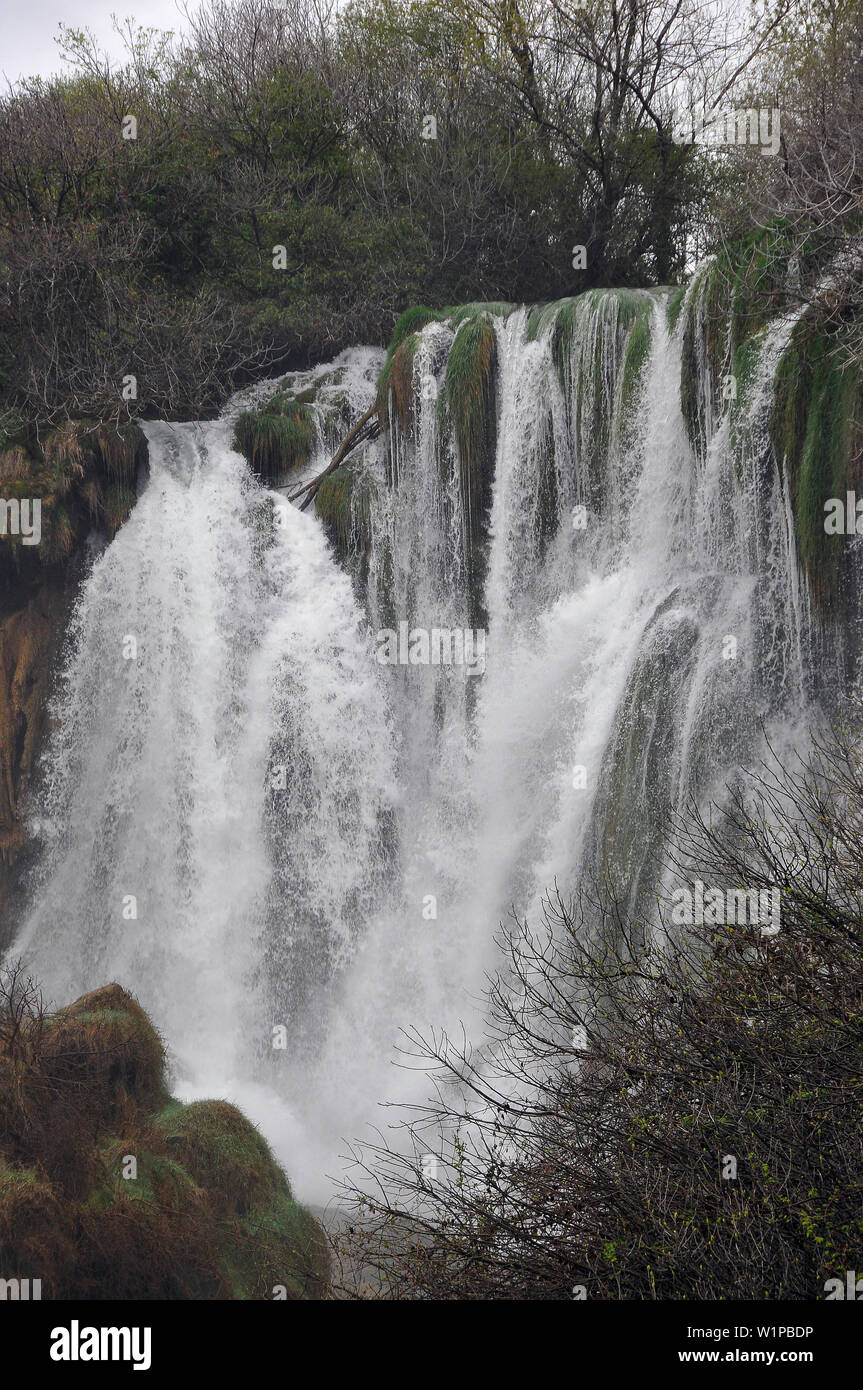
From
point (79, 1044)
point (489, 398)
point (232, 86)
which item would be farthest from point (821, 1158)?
point (232, 86)

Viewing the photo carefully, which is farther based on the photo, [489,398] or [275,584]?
[275,584]

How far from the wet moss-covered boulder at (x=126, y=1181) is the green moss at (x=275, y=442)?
29.5 ft

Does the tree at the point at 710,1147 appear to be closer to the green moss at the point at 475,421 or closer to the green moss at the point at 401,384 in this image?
the green moss at the point at 475,421

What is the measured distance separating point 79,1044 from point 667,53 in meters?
19.4

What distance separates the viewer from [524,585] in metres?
15.3

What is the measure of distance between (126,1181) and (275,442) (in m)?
11.3

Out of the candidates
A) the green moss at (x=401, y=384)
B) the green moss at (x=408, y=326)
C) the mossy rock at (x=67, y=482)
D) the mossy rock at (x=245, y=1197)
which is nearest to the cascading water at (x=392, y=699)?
the green moss at (x=401, y=384)

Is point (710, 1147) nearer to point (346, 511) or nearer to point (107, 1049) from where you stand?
point (107, 1049)

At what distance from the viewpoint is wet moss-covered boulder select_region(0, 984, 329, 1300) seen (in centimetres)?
964

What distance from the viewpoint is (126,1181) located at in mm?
10156

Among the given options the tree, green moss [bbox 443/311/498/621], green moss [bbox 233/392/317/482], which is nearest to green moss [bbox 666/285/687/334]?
green moss [bbox 443/311/498/621]

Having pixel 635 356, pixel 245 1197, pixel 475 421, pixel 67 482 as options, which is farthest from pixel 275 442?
pixel 245 1197

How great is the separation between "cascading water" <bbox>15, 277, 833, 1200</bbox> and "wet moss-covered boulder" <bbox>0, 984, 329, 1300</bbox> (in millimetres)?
1907
